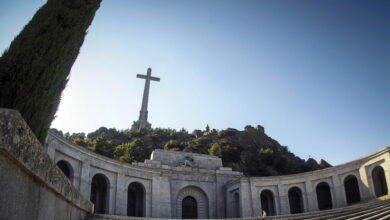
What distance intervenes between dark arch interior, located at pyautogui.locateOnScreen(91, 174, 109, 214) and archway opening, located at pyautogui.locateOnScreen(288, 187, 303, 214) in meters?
19.1

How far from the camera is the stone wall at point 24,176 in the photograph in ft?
9.57

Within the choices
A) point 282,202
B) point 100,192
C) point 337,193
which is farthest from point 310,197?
point 100,192

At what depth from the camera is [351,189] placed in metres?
29.4

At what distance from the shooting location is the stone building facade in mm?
24469

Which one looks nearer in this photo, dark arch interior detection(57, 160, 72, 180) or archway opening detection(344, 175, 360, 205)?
dark arch interior detection(57, 160, 72, 180)

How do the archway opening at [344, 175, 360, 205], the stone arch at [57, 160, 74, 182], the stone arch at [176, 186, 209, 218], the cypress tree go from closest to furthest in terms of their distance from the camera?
the cypress tree, the stone arch at [57, 160, 74, 182], the archway opening at [344, 175, 360, 205], the stone arch at [176, 186, 209, 218]

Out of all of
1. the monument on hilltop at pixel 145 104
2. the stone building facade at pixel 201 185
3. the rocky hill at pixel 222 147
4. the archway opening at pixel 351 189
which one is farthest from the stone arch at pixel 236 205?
the monument on hilltop at pixel 145 104

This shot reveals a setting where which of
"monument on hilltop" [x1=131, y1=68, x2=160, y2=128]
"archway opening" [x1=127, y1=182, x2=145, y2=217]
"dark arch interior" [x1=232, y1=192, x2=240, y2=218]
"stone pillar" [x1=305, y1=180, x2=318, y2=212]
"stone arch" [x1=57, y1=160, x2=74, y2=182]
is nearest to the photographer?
"stone arch" [x1=57, y1=160, x2=74, y2=182]

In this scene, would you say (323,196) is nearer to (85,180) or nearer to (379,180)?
(379,180)

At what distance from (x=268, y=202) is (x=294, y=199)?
2802 mm

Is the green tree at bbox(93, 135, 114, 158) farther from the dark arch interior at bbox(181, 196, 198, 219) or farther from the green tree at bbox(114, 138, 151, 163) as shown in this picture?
the dark arch interior at bbox(181, 196, 198, 219)

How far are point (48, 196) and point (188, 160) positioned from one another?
2990 centimetres

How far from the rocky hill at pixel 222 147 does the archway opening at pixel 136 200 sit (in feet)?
48.0

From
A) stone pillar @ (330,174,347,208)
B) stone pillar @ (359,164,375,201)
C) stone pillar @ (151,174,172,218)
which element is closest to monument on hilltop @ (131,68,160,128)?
stone pillar @ (151,174,172,218)
